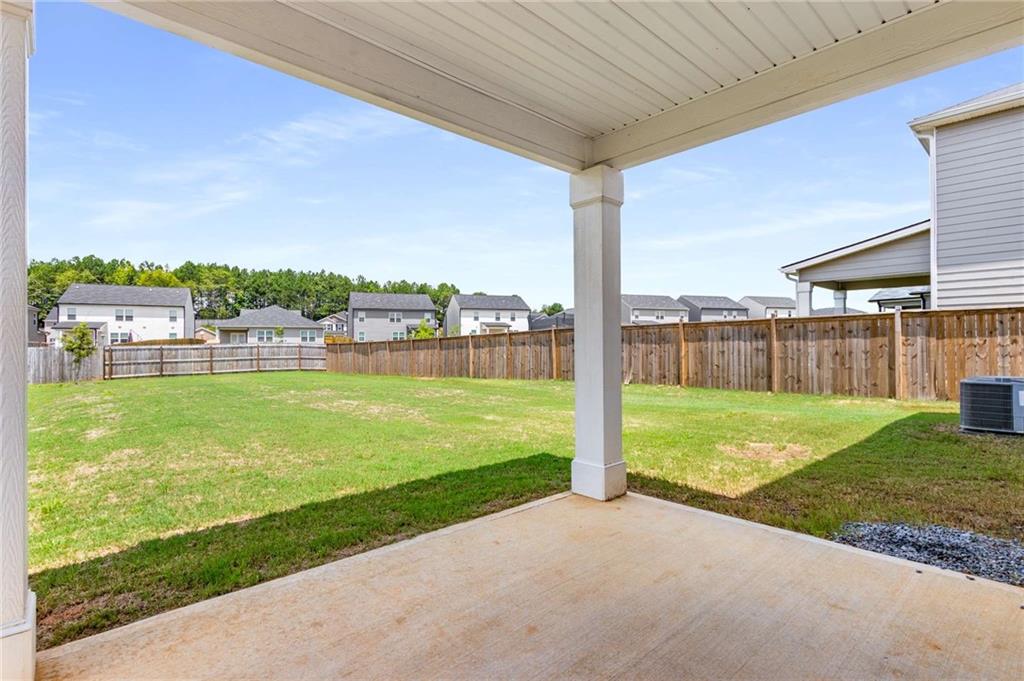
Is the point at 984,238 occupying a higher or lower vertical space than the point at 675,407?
higher

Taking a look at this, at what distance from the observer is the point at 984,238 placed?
732 cm

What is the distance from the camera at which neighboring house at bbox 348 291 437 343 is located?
1411 inches

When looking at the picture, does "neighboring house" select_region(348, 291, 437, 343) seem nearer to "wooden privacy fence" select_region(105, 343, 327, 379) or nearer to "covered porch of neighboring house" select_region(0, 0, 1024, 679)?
"wooden privacy fence" select_region(105, 343, 327, 379)

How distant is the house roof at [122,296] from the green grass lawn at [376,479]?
2652 centimetres

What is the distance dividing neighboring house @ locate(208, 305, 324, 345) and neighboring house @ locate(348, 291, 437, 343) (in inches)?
137

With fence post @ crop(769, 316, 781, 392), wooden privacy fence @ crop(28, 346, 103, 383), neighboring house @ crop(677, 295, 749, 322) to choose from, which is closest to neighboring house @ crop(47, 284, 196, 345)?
wooden privacy fence @ crop(28, 346, 103, 383)

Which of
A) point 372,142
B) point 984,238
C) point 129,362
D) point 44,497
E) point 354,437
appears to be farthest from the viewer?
point 129,362

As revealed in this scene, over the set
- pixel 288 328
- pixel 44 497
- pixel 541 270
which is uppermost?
pixel 541 270

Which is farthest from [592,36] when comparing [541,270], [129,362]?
[541,270]

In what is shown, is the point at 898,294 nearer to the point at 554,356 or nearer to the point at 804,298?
the point at 804,298

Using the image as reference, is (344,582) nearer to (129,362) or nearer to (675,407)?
(675,407)

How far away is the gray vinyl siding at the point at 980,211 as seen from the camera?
7020mm

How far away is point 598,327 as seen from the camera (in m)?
3.24

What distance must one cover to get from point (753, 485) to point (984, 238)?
6.96 m
